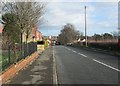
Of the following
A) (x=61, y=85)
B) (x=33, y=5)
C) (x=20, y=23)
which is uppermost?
(x=33, y=5)

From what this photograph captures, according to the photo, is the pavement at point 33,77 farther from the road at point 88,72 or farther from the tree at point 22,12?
the tree at point 22,12

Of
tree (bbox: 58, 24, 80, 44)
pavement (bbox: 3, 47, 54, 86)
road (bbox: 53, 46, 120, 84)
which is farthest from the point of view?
tree (bbox: 58, 24, 80, 44)

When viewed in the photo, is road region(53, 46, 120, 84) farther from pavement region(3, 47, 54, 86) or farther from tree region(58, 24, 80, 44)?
tree region(58, 24, 80, 44)

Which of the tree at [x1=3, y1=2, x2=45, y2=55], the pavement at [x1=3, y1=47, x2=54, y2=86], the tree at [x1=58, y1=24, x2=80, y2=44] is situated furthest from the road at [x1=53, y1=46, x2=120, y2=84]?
the tree at [x1=58, y1=24, x2=80, y2=44]

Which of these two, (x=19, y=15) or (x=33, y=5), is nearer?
(x=19, y=15)

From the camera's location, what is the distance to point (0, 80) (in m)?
12.6

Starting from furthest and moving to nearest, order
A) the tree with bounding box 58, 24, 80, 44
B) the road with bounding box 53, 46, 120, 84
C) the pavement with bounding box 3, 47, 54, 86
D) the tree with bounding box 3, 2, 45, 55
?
the tree with bounding box 58, 24, 80, 44 → the tree with bounding box 3, 2, 45, 55 → the road with bounding box 53, 46, 120, 84 → the pavement with bounding box 3, 47, 54, 86

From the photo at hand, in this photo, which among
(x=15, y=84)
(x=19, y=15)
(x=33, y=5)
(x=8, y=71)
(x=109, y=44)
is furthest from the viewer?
(x=109, y=44)

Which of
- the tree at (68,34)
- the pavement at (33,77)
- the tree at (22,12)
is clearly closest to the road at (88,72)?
the pavement at (33,77)

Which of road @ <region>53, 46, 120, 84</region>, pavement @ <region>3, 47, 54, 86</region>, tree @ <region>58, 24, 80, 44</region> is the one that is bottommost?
road @ <region>53, 46, 120, 84</region>

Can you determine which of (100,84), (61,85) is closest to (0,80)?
(61,85)

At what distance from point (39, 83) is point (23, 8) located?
916 inches

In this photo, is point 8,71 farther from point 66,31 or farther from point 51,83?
point 66,31

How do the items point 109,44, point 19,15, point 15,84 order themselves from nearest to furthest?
point 15,84 → point 19,15 → point 109,44
